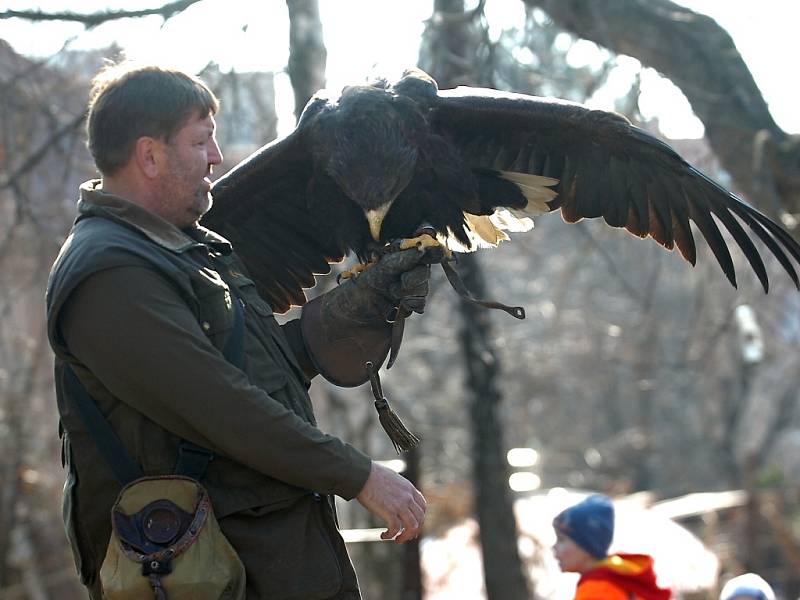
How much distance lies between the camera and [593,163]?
390 centimetres

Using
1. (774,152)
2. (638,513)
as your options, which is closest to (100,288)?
(774,152)

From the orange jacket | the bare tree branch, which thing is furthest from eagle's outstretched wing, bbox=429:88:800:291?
the bare tree branch

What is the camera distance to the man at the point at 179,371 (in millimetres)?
2256

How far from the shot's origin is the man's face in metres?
2.50

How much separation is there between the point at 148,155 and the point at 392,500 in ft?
3.04

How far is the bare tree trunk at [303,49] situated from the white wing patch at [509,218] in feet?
6.75

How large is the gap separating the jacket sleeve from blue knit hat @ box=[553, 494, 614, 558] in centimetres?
168

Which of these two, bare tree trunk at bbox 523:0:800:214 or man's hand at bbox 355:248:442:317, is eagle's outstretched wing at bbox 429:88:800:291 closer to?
man's hand at bbox 355:248:442:317

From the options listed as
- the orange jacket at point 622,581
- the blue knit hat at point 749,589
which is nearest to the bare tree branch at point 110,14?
the orange jacket at point 622,581

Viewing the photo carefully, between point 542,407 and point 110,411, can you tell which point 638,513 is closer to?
point 110,411

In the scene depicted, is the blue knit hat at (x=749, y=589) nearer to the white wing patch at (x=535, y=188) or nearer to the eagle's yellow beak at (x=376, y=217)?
the white wing patch at (x=535, y=188)

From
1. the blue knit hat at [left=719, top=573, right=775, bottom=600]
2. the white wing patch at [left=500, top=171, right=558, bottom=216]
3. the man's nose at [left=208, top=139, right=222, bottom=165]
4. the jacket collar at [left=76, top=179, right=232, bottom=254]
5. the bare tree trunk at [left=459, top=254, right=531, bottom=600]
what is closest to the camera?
the jacket collar at [left=76, top=179, right=232, bottom=254]

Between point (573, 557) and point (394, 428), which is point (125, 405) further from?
point (573, 557)

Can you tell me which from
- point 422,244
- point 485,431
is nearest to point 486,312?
point 485,431
